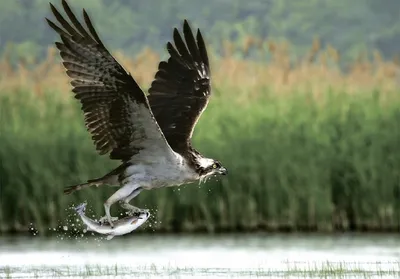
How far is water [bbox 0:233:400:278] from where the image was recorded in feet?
39.6

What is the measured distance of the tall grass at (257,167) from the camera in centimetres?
1513

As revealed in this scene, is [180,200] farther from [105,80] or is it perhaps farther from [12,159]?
[105,80]

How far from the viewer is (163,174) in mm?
11203

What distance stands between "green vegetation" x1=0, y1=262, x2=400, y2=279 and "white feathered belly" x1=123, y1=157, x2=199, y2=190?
1027 millimetres

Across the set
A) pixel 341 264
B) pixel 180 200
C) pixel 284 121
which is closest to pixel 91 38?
pixel 341 264

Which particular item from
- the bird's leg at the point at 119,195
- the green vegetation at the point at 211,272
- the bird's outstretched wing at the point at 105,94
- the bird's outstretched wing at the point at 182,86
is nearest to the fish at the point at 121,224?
the bird's leg at the point at 119,195

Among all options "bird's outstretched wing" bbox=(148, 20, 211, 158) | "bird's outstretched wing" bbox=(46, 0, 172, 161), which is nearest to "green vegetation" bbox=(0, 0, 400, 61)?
"bird's outstretched wing" bbox=(148, 20, 211, 158)

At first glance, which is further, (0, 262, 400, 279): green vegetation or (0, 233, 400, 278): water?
(0, 233, 400, 278): water

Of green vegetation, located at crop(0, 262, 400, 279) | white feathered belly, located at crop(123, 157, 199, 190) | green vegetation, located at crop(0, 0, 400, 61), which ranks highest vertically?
green vegetation, located at crop(0, 0, 400, 61)

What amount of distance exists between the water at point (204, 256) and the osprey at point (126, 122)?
108cm

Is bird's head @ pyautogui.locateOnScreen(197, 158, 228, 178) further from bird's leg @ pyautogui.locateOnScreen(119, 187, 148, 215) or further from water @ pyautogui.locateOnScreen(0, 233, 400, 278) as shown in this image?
water @ pyautogui.locateOnScreen(0, 233, 400, 278)

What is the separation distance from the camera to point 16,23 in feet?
121

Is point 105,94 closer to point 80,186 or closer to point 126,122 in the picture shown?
point 126,122

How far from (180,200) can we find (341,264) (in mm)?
3289
